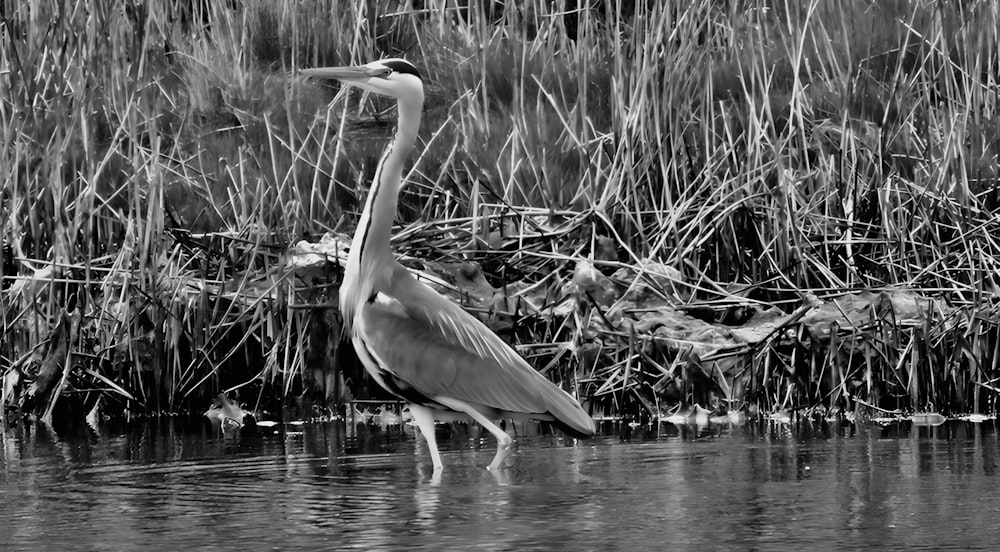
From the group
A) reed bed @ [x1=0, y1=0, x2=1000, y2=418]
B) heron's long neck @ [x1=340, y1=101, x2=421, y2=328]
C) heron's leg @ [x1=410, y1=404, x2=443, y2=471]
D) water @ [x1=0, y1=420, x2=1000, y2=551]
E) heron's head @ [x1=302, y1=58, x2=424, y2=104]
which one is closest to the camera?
water @ [x1=0, y1=420, x2=1000, y2=551]

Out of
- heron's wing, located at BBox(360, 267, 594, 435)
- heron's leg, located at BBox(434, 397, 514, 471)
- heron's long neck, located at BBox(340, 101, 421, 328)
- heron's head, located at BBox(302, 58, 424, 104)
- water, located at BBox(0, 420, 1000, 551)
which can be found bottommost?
water, located at BBox(0, 420, 1000, 551)

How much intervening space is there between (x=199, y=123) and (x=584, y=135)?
7.99 feet

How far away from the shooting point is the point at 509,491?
4.75 metres

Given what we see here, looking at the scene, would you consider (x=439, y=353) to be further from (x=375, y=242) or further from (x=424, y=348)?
(x=375, y=242)

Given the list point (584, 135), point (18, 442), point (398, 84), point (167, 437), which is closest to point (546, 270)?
point (584, 135)

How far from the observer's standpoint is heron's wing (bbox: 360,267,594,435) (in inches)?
223

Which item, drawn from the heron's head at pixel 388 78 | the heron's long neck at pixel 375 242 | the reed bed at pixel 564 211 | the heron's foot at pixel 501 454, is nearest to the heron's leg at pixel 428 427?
the heron's foot at pixel 501 454

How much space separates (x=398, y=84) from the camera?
19.9 feet

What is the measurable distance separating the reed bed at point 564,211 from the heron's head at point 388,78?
1.07 metres

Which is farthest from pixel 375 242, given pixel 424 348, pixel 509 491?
pixel 509 491

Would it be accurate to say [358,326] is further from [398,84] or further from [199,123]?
[199,123]

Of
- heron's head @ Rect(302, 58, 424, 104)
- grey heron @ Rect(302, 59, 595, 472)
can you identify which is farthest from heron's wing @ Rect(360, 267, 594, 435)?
heron's head @ Rect(302, 58, 424, 104)

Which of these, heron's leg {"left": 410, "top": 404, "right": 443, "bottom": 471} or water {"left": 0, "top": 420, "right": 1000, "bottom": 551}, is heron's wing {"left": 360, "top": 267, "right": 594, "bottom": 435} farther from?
water {"left": 0, "top": 420, "right": 1000, "bottom": 551}

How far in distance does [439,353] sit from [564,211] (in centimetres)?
182
